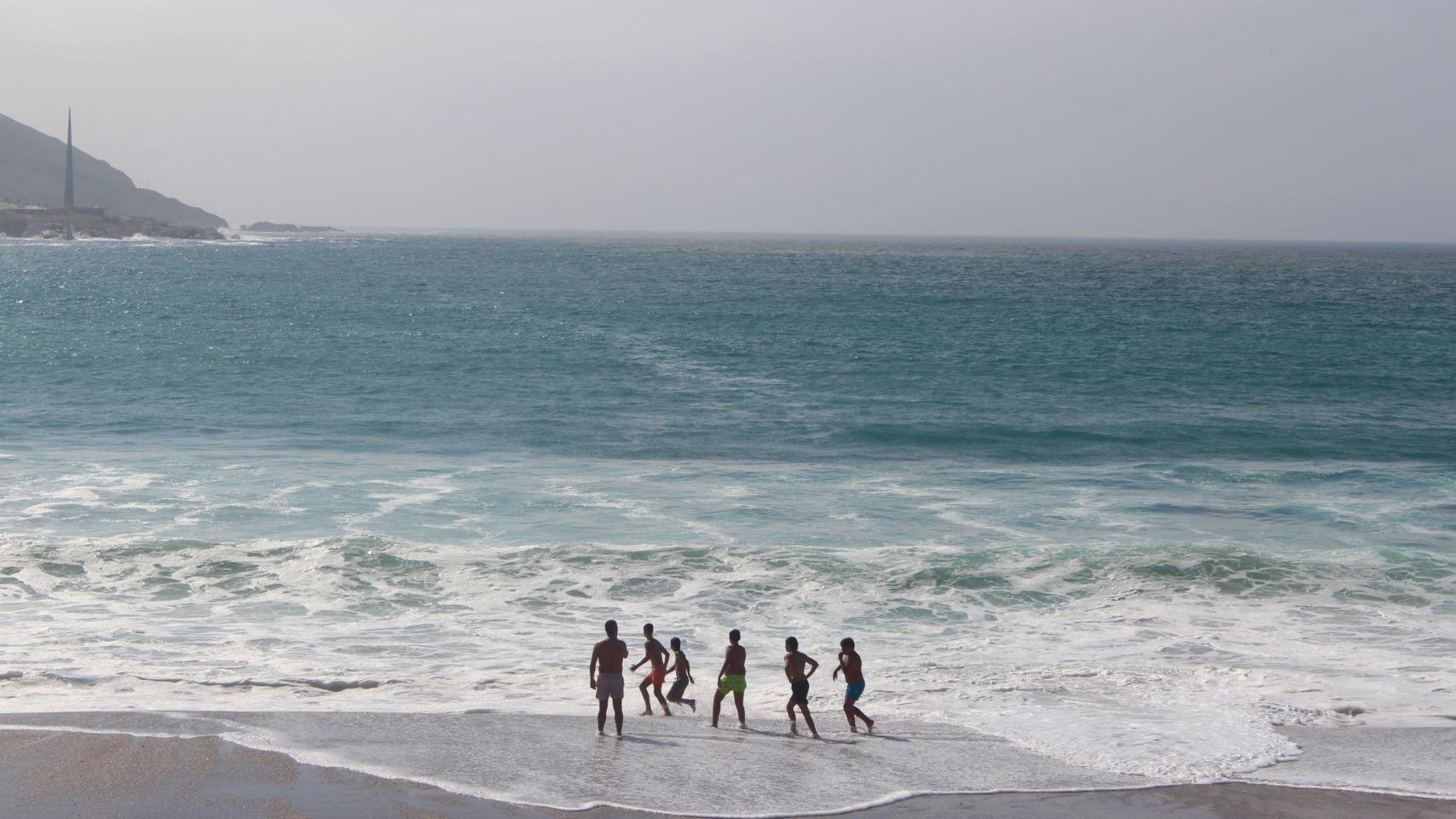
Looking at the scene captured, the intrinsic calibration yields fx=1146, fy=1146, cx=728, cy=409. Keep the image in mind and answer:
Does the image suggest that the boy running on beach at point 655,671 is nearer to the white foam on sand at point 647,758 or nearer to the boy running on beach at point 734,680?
the white foam on sand at point 647,758

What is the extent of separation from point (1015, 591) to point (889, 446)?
13.0 metres

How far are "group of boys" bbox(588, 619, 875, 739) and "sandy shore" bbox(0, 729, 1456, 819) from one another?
1.58m

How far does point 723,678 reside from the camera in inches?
543

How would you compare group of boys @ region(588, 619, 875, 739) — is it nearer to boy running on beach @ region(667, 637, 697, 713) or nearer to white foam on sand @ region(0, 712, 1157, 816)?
boy running on beach @ region(667, 637, 697, 713)

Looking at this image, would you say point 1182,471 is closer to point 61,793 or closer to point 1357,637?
point 1357,637

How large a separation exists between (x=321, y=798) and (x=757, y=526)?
13.7 m

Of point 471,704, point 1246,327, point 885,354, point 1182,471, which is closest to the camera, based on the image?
point 471,704

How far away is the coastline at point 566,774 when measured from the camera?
11016 millimetres

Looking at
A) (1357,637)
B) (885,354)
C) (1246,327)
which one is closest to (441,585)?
(1357,637)

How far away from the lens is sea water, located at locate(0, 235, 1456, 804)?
15258 mm

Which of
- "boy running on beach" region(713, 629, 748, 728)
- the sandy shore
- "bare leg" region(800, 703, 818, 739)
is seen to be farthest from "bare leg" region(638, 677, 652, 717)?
→ the sandy shore

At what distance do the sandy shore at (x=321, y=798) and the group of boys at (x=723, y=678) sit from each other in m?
1.58

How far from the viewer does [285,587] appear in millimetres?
19703

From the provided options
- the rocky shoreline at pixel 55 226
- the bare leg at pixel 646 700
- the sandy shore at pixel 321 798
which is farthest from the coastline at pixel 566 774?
the rocky shoreline at pixel 55 226
